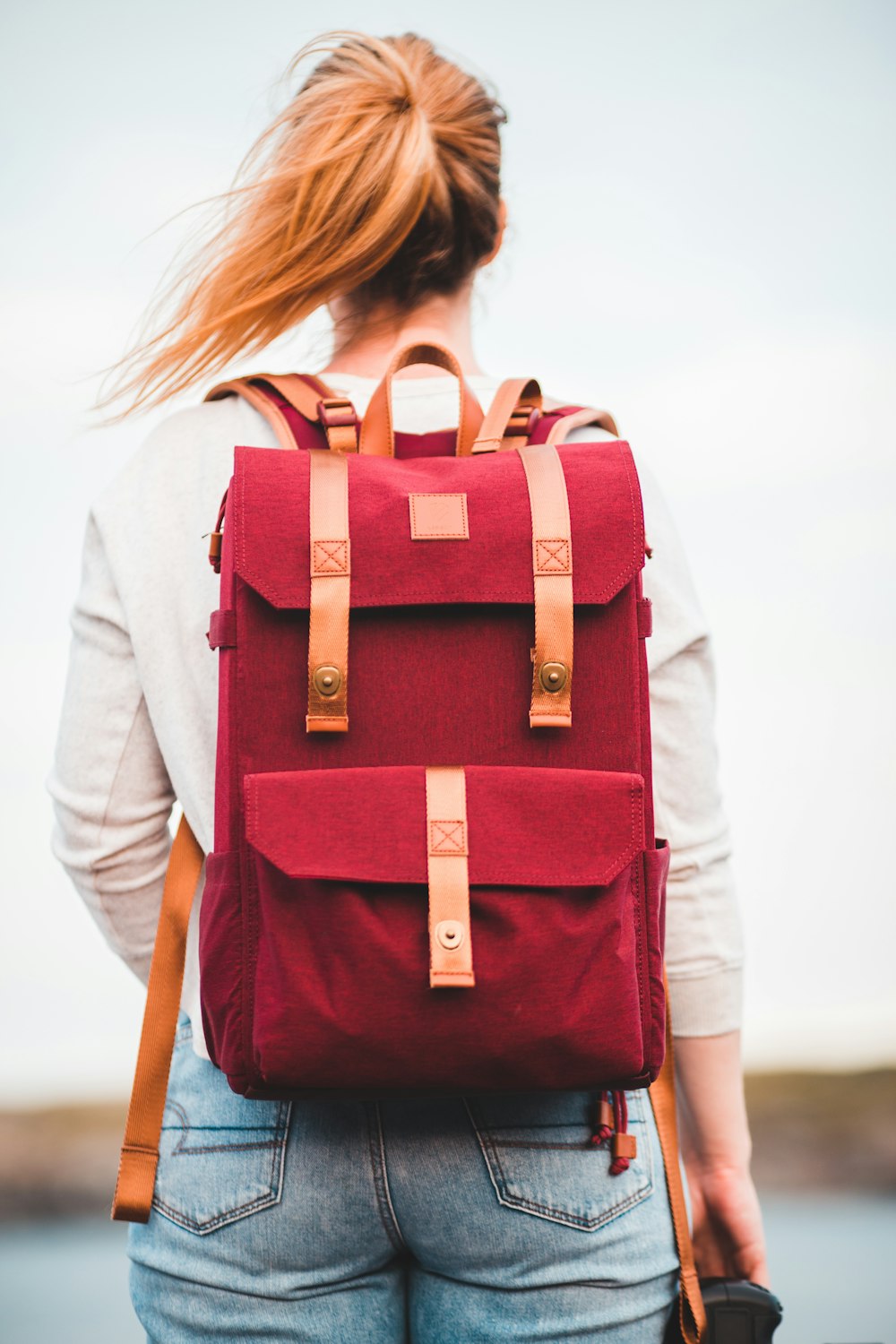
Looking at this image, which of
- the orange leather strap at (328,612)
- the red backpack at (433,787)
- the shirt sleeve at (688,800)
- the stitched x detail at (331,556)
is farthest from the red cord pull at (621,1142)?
the stitched x detail at (331,556)

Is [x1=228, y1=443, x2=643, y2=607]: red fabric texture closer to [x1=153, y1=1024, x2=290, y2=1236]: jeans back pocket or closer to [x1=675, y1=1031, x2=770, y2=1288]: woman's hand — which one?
[x1=153, y1=1024, x2=290, y2=1236]: jeans back pocket

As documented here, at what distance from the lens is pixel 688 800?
1180mm

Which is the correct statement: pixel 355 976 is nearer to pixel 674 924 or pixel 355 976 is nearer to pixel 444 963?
pixel 444 963

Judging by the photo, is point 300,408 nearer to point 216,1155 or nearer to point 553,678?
point 553,678

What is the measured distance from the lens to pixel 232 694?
0.97m

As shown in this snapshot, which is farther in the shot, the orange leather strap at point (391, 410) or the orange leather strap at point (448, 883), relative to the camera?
the orange leather strap at point (391, 410)

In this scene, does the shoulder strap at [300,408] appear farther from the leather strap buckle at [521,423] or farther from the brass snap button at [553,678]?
the brass snap button at [553,678]

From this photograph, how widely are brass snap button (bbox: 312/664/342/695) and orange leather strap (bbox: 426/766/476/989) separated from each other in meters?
0.11

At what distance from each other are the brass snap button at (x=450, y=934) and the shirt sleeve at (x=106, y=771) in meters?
0.42

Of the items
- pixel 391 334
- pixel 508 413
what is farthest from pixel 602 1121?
pixel 391 334

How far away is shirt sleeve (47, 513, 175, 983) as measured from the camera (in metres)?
1.14

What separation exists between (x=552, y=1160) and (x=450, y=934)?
27 cm

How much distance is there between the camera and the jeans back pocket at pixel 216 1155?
100 centimetres

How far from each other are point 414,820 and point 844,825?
4526mm
